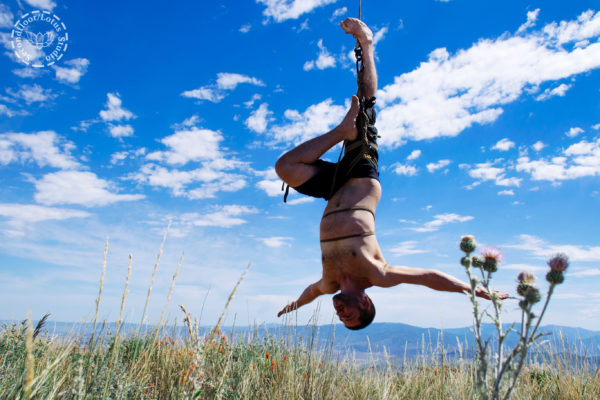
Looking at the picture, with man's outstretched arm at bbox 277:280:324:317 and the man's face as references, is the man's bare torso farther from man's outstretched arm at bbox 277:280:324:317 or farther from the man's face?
man's outstretched arm at bbox 277:280:324:317

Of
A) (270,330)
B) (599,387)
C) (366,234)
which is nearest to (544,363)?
(599,387)

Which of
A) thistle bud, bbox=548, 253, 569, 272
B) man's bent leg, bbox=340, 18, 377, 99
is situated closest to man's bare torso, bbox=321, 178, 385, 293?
man's bent leg, bbox=340, 18, 377, 99

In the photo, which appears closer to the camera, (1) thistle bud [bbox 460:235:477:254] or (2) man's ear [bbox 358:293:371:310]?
(1) thistle bud [bbox 460:235:477:254]

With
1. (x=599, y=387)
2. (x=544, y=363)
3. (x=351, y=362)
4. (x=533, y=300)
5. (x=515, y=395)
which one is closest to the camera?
(x=533, y=300)

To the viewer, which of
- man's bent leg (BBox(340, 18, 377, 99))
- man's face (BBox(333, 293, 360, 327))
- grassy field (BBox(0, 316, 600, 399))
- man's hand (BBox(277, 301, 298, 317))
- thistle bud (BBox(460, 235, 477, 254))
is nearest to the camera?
thistle bud (BBox(460, 235, 477, 254))

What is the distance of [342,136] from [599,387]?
6.57 meters

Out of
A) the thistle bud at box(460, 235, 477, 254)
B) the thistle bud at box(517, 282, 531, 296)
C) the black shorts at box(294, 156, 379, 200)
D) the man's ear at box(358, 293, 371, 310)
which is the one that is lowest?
the man's ear at box(358, 293, 371, 310)

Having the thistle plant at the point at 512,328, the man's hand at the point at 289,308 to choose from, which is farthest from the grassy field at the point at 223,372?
the thistle plant at the point at 512,328

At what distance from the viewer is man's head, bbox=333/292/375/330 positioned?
4336 millimetres

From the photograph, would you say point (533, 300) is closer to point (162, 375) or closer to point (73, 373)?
point (162, 375)

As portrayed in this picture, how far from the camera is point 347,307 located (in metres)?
4.34

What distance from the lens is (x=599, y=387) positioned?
665 cm

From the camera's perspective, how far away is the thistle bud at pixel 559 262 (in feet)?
5.67

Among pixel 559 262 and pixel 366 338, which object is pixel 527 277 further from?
pixel 366 338
